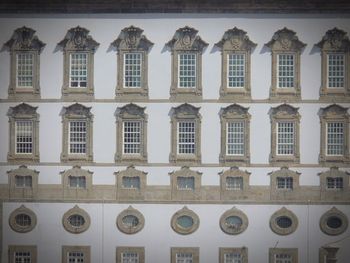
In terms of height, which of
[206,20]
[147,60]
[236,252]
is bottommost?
[236,252]

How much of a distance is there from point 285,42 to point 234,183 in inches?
301

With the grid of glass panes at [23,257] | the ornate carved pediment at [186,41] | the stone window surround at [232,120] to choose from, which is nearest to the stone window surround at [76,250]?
the grid of glass panes at [23,257]

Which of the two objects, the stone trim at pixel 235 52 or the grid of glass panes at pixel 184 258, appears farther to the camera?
the grid of glass panes at pixel 184 258

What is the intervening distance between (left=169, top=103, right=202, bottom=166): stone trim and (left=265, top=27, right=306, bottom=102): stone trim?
158 inches

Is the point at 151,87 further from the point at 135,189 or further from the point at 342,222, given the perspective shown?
the point at 342,222

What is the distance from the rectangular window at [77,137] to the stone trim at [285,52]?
387 inches

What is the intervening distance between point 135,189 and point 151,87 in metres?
5.30

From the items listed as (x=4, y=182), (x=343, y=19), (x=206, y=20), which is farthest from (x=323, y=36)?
(x=4, y=182)

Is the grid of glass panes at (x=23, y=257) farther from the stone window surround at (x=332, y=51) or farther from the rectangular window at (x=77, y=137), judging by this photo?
the stone window surround at (x=332, y=51)

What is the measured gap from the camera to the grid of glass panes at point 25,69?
33938mm

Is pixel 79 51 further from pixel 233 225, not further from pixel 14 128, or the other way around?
pixel 233 225

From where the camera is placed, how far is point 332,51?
33.2 meters

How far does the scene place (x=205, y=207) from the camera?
3334cm

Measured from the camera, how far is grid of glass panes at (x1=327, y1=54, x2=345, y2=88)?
3328 cm
